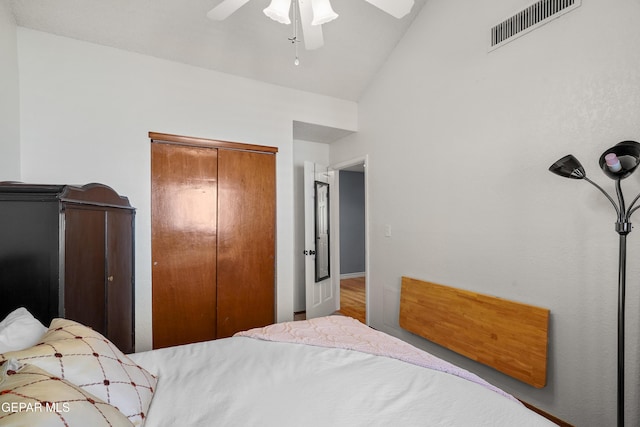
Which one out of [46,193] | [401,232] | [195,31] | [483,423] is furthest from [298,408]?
[195,31]

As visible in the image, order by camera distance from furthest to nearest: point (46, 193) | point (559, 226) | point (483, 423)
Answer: point (559, 226), point (46, 193), point (483, 423)

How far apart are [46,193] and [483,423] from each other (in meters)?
1.96

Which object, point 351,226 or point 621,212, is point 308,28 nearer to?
point 621,212

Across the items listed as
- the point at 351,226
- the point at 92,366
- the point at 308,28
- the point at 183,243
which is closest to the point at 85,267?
the point at 92,366

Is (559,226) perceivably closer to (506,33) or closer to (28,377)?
(506,33)

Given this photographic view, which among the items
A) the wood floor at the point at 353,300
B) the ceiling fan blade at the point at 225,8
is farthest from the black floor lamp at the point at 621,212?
the wood floor at the point at 353,300

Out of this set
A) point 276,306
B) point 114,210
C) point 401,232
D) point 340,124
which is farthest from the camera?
point 340,124

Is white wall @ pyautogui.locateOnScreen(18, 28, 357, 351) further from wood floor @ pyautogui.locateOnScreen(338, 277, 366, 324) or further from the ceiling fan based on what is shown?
the ceiling fan

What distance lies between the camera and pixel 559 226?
6.07ft

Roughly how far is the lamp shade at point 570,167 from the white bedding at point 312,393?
4.01ft

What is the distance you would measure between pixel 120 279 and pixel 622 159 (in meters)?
3.05

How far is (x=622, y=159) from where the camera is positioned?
1.45 metres

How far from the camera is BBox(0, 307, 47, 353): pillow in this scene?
37.6 inches

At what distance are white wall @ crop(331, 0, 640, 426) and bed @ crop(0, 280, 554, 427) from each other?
41.3 inches
